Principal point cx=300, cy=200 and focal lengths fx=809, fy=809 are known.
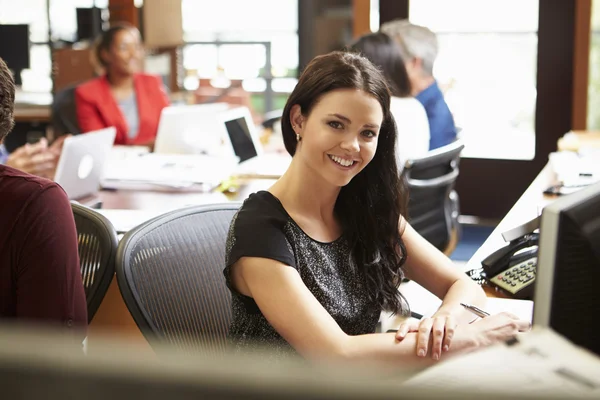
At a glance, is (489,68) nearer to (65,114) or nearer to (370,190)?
(65,114)

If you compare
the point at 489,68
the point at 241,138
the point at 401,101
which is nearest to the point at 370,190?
the point at 401,101

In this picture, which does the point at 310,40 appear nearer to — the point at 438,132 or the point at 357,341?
the point at 438,132

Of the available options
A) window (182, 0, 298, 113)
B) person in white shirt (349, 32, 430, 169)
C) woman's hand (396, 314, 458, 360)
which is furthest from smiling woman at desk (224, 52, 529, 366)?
window (182, 0, 298, 113)

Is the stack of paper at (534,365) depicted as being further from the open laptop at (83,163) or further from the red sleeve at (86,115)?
the red sleeve at (86,115)

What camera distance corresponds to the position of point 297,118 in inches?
61.2

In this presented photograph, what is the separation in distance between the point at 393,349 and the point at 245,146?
2.24 metres

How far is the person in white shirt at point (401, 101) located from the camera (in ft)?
10.3

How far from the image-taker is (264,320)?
144cm

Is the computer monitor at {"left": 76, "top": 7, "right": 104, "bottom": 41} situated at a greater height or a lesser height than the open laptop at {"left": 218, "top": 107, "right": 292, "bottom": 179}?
greater

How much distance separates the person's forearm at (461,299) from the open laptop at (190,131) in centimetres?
194

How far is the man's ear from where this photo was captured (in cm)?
154

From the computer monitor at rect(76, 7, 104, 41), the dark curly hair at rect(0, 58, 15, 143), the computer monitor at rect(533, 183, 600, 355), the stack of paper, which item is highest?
the computer monitor at rect(76, 7, 104, 41)

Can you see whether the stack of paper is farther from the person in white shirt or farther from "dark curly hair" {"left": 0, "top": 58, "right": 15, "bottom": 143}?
the person in white shirt

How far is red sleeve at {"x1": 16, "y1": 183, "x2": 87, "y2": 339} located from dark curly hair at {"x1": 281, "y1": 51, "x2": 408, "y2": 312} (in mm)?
488
